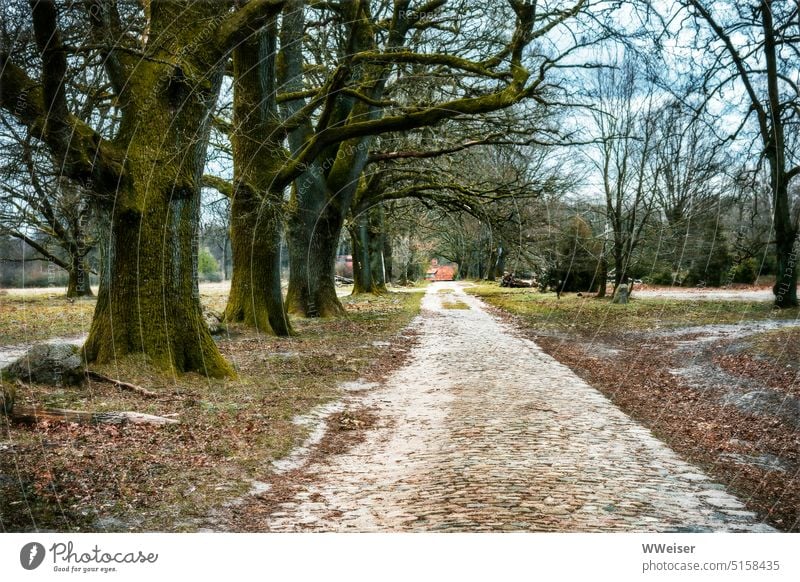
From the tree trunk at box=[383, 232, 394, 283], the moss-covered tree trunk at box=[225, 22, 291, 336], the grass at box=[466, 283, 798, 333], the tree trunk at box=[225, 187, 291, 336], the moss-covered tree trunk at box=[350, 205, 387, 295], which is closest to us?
the moss-covered tree trunk at box=[225, 22, 291, 336]

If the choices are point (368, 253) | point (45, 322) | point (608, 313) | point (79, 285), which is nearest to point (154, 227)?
point (45, 322)

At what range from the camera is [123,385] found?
785 cm

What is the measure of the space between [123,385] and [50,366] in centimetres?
84

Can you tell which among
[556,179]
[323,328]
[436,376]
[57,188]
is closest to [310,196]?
[323,328]

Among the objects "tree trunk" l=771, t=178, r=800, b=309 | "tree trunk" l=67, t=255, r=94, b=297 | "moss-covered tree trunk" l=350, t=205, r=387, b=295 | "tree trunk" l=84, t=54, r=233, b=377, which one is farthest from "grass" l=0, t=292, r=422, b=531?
"moss-covered tree trunk" l=350, t=205, r=387, b=295

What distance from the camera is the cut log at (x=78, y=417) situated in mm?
5863

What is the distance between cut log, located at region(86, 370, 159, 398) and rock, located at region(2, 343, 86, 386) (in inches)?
5.9

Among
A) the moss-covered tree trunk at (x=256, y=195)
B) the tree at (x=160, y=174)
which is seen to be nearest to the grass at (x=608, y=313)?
the tree at (x=160, y=174)

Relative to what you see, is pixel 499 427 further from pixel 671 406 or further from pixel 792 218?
pixel 792 218

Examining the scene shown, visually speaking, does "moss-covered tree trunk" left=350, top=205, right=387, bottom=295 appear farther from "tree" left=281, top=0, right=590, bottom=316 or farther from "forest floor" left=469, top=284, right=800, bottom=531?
"forest floor" left=469, top=284, right=800, bottom=531

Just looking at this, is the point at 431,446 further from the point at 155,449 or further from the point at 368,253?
the point at 368,253

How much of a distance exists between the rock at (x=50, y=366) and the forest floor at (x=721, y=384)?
6641 millimetres

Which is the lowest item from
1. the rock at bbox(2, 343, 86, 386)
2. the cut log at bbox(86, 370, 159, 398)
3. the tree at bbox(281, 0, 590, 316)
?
the cut log at bbox(86, 370, 159, 398)

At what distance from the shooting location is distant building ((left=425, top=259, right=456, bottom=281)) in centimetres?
8546
